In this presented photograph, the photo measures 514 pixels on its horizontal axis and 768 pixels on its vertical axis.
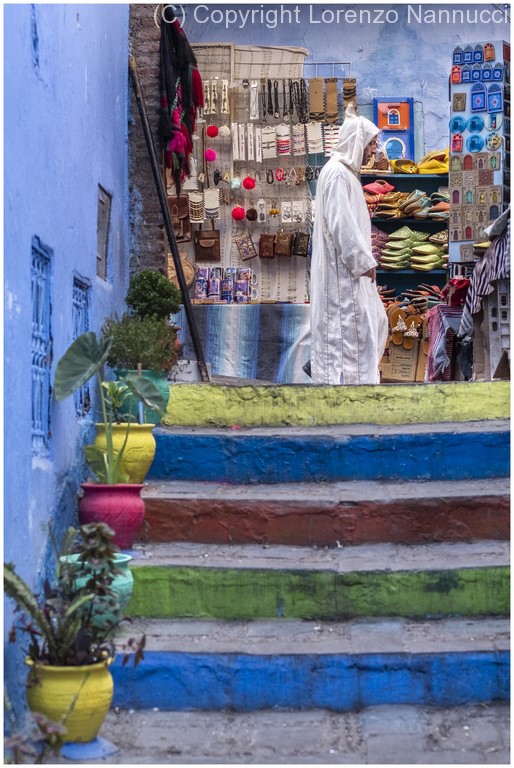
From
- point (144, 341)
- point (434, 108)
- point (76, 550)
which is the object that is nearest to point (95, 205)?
point (144, 341)

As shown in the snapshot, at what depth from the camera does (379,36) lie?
13781 millimetres

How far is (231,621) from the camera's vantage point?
5.34m

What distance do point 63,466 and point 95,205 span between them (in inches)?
77.7

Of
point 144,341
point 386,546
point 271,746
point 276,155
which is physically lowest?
point 271,746

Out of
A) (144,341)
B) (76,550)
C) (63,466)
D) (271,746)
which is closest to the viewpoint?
(271,746)

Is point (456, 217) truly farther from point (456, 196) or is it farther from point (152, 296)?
point (152, 296)

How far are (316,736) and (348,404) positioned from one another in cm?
267

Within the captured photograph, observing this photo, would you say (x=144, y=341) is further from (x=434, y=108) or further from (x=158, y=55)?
(x=434, y=108)

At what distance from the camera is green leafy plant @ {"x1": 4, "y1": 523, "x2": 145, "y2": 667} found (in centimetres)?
411

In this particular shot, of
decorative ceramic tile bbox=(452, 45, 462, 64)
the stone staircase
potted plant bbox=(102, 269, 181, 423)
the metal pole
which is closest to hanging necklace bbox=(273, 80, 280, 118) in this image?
decorative ceramic tile bbox=(452, 45, 462, 64)

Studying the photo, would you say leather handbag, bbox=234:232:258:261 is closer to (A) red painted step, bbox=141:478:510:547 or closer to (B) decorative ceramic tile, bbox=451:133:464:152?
(B) decorative ceramic tile, bbox=451:133:464:152

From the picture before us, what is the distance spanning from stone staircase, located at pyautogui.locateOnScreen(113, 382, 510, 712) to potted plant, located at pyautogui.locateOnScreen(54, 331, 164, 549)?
0.20 m

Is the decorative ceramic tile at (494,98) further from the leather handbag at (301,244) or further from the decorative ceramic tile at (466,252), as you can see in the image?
the leather handbag at (301,244)

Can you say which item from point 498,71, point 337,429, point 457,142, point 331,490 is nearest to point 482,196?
point 457,142
